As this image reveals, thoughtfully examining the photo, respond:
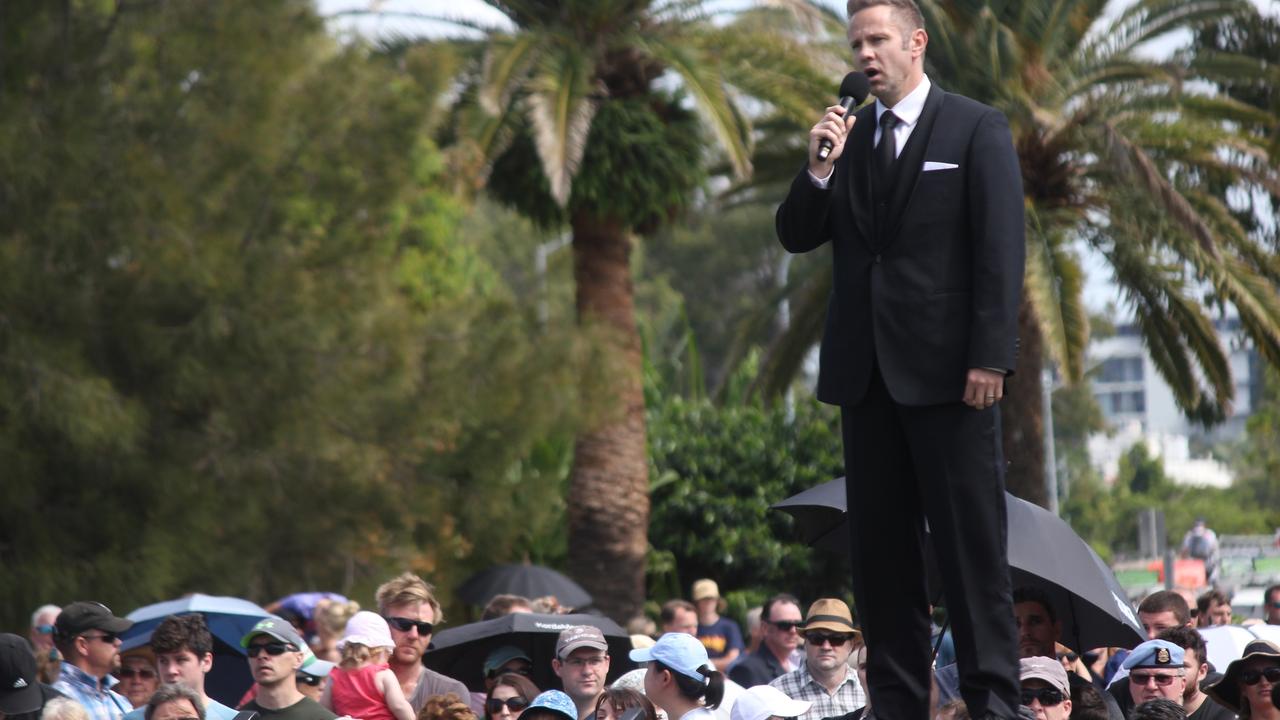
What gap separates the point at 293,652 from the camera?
7254 millimetres

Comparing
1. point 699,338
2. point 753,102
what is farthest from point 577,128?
point 699,338

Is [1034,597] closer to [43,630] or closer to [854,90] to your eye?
[854,90]

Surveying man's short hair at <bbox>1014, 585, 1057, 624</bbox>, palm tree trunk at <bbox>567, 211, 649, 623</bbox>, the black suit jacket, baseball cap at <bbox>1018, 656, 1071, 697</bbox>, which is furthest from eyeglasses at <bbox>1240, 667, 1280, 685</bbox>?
palm tree trunk at <bbox>567, 211, 649, 623</bbox>

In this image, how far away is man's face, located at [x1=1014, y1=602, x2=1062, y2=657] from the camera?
711cm

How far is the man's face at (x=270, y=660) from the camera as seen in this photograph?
718 centimetres

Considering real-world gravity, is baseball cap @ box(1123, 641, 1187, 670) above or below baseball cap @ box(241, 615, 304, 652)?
below

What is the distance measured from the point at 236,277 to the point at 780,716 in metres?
10.8

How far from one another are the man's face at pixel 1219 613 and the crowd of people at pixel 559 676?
0.82 m

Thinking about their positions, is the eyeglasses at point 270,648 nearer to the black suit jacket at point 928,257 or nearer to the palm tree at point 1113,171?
the black suit jacket at point 928,257

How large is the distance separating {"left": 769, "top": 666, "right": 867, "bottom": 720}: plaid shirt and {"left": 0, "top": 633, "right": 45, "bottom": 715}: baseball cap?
3.39 m

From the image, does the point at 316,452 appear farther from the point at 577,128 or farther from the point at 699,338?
the point at 699,338

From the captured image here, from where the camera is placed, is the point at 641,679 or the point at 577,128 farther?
the point at 577,128

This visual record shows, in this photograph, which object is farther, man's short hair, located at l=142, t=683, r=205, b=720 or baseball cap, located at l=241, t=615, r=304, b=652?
baseball cap, located at l=241, t=615, r=304, b=652

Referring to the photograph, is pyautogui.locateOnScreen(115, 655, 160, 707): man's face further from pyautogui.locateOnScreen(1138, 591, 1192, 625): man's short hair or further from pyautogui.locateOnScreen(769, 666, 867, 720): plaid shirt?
pyautogui.locateOnScreen(1138, 591, 1192, 625): man's short hair
